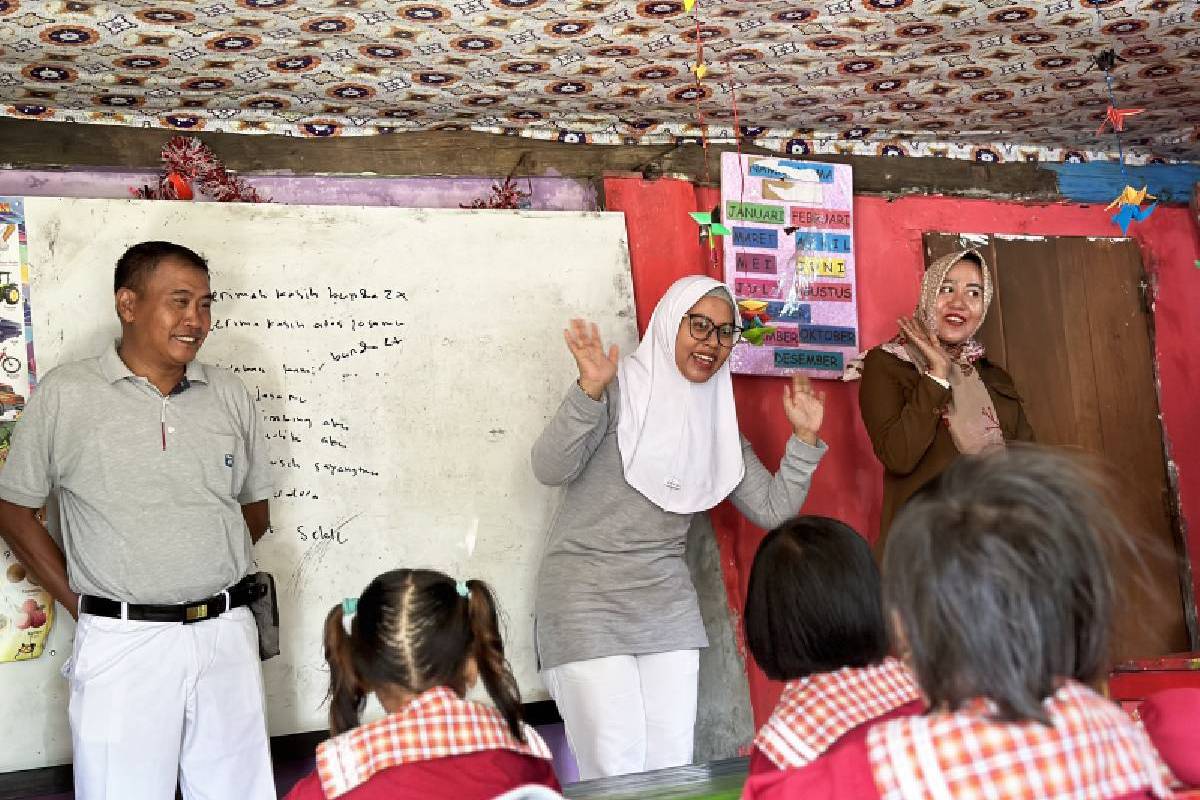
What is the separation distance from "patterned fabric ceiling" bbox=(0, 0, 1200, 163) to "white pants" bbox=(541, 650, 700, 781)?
1.63m

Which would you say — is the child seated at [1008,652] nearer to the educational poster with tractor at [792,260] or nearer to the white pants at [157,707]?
the white pants at [157,707]

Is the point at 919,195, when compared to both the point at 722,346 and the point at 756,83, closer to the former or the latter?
the point at 756,83

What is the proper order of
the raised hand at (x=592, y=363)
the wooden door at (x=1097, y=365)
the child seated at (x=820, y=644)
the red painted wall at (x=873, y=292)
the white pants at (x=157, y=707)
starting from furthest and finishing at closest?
the wooden door at (x=1097, y=365) < the red painted wall at (x=873, y=292) < the raised hand at (x=592, y=363) < the white pants at (x=157, y=707) < the child seated at (x=820, y=644)

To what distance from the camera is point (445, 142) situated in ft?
13.3

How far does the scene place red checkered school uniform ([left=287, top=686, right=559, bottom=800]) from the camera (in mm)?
1681

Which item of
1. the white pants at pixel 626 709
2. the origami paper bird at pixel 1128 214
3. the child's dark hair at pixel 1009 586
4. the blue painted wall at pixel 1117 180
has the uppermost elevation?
the blue painted wall at pixel 1117 180

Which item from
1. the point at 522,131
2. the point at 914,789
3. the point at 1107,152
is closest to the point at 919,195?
the point at 1107,152

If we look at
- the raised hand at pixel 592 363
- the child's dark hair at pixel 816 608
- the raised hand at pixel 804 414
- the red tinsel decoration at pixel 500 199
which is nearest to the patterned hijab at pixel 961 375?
the raised hand at pixel 804 414

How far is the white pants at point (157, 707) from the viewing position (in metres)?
2.85

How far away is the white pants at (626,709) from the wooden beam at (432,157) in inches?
65.2

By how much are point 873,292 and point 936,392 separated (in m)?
0.99

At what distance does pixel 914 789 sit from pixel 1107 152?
4.06 metres

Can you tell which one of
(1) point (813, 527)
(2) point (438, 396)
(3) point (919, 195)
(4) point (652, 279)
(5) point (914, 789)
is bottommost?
(5) point (914, 789)

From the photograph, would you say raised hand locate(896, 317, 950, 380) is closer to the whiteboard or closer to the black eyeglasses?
the black eyeglasses
